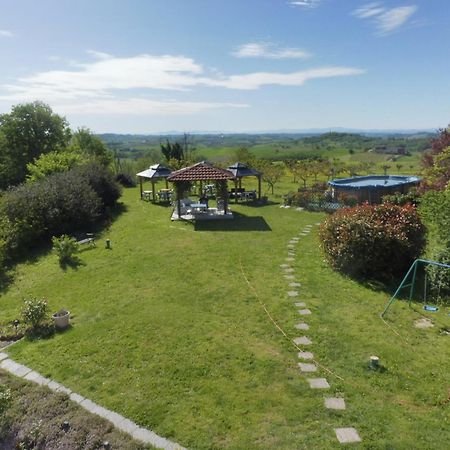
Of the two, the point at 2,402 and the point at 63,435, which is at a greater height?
the point at 2,402

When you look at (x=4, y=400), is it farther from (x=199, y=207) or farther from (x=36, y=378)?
(x=199, y=207)

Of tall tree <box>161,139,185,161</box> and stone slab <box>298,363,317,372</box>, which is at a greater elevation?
tall tree <box>161,139,185,161</box>

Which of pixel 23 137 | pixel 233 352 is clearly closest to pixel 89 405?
pixel 233 352

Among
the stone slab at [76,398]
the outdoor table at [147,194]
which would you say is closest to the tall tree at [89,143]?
the outdoor table at [147,194]

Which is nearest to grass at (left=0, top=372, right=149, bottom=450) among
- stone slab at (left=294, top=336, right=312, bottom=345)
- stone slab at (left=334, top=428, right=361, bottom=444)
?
stone slab at (left=334, top=428, right=361, bottom=444)

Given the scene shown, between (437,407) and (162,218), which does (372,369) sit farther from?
(162,218)

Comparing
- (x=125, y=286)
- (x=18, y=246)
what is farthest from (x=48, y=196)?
(x=125, y=286)

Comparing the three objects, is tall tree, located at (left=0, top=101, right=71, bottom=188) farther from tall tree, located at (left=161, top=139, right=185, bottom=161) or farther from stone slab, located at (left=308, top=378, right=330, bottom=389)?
stone slab, located at (left=308, top=378, right=330, bottom=389)
